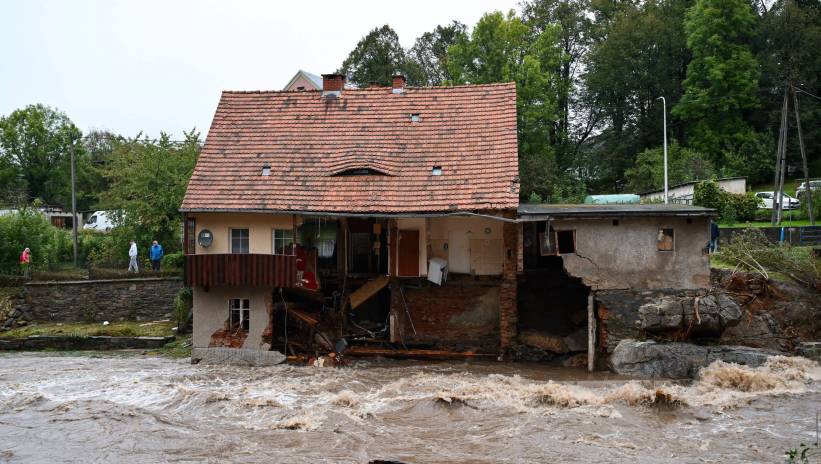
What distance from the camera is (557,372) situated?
22.0m

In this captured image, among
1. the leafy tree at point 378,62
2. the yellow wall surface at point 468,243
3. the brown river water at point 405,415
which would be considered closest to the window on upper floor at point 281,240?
the brown river water at point 405,415

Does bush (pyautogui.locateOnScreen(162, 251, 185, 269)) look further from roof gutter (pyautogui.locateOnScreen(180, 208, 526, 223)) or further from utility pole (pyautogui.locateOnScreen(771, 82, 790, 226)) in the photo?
utility pole (pyautogui.locateOnScreen(771, 82, 790, 226))

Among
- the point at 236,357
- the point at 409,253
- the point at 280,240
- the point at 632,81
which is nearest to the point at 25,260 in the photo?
the point at 236,357

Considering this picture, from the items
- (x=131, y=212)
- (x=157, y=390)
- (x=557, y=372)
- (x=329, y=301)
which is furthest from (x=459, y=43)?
(x=157, y=390)

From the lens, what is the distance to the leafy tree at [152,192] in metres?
32.4

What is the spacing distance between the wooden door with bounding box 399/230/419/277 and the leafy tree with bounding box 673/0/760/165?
25.4m

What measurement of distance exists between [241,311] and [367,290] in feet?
12.1

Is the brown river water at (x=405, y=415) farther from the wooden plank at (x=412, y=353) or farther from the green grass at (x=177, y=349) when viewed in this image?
the green grass at (x=177, y=349)

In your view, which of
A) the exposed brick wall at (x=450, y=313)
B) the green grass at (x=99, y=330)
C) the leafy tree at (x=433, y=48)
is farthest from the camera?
the leafy tree at (x=433, y=48)

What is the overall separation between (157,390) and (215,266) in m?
4.03

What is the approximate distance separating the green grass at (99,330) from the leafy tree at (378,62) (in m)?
24.9

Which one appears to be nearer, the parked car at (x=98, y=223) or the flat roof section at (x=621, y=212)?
the flat roof section at (x=621, y=212)

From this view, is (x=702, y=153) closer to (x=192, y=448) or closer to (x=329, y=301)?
(x=329, y=301)

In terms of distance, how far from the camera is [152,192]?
108ft
